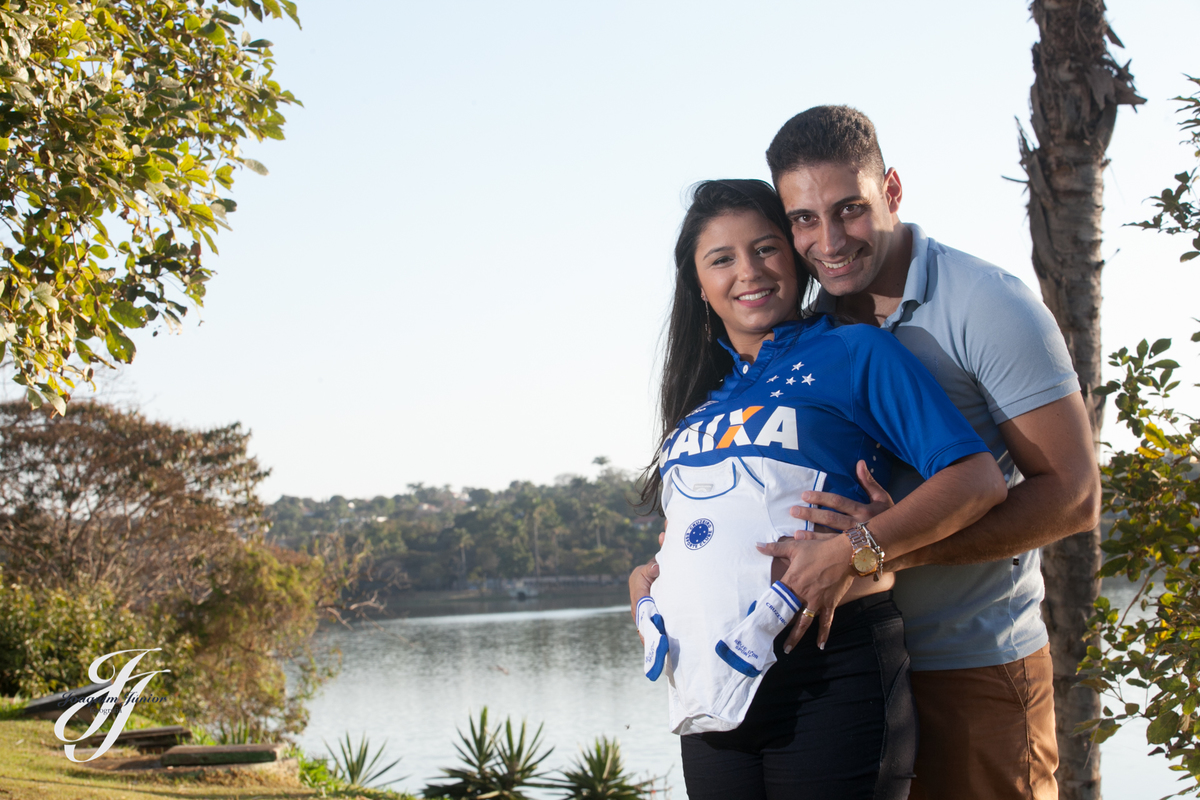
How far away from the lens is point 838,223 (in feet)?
6.57

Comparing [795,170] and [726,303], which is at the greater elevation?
[795,170]

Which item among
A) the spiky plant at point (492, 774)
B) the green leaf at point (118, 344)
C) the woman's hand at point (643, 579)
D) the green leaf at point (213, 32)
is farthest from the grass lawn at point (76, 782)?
the woman's hand at point (643, 579)

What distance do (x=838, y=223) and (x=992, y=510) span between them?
0.66 meters

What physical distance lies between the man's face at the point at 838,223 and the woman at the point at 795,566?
0.16m

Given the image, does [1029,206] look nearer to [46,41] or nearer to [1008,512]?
[1008,512]

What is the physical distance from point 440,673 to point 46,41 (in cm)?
2950

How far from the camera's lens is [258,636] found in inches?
530

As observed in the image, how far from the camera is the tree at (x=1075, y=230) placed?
3.71 m

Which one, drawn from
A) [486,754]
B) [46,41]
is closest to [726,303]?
[46,41]

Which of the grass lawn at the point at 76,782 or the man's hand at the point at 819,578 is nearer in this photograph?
the man's hand at the point at 819,578

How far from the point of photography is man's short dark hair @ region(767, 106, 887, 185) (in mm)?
2018

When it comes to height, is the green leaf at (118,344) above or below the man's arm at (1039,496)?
above

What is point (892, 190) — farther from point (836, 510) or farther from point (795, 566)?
point (795, 566)

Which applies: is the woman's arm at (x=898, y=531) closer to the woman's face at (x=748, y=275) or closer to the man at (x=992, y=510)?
the man at (x=992, y=510)
